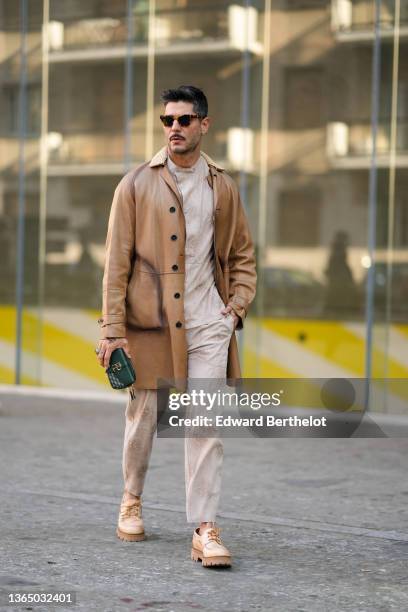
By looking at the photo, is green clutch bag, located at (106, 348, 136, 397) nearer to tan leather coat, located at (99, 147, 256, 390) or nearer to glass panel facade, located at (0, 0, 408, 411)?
tan leather coat, located at (99, 147, 256, 390)

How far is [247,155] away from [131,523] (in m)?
6.31

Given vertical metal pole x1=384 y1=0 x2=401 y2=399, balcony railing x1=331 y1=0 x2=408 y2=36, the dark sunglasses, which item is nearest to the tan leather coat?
the dark sunglasses

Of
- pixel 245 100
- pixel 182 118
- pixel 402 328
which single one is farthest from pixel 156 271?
pixel 245 100

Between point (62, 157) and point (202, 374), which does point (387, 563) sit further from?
point (62, 157)

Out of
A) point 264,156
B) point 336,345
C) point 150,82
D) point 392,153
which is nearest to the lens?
point 392,153

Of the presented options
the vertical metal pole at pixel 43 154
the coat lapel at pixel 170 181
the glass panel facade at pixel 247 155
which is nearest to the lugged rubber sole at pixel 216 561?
the coat lapel at pixel 170 181

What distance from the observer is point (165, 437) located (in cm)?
940

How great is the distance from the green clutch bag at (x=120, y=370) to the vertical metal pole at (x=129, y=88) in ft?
22.4

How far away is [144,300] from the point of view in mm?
5410

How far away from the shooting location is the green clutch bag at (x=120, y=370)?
5262 mm

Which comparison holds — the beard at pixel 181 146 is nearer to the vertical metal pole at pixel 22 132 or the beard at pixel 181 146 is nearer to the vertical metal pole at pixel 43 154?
the vertical metal pole at pixel 43 154

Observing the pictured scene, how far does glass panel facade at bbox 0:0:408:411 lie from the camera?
10688 millimetres

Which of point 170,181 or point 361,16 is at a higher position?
point 361,16

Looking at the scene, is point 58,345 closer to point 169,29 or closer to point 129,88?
point 129,88
